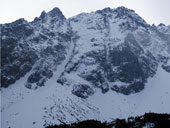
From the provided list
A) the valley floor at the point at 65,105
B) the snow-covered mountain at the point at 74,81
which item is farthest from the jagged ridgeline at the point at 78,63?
the valley floor at the point at 65,105

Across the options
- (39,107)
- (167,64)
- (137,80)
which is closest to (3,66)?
(39,107)

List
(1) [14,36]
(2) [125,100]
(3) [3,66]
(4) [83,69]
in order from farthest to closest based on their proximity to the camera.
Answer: (1) [14,36] → (4) [83,69] → (3) [3,66] → (2) [125,100]

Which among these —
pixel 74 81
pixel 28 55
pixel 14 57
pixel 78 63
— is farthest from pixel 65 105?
pixel 14 57

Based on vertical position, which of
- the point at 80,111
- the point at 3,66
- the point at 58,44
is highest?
the point at 58,44

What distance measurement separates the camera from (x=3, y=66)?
160 meters

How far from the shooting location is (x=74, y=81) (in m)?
154

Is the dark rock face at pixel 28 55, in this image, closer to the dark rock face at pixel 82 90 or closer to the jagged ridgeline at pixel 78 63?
the jagged ridgeline at pixel 78 63

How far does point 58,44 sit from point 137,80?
72423 millimetres

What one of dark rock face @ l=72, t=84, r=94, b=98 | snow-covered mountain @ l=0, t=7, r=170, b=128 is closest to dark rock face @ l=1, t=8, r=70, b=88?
snow-covered mountain @ l=0, t=7, r=170, b=128

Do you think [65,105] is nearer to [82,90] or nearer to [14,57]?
[82,90]

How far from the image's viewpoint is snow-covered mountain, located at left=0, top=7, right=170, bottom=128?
117m

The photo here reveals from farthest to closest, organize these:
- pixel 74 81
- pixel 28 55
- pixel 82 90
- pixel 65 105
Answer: pixel 28 55 → pixel 74 81 → pixel 82 90 → pixel 65 105

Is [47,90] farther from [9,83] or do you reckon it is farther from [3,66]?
[3,66]

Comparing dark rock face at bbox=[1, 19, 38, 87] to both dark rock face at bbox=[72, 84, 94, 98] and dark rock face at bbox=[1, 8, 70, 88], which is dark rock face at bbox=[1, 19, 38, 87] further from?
dark rock face at bbox=[72, 84, 94, 98]
